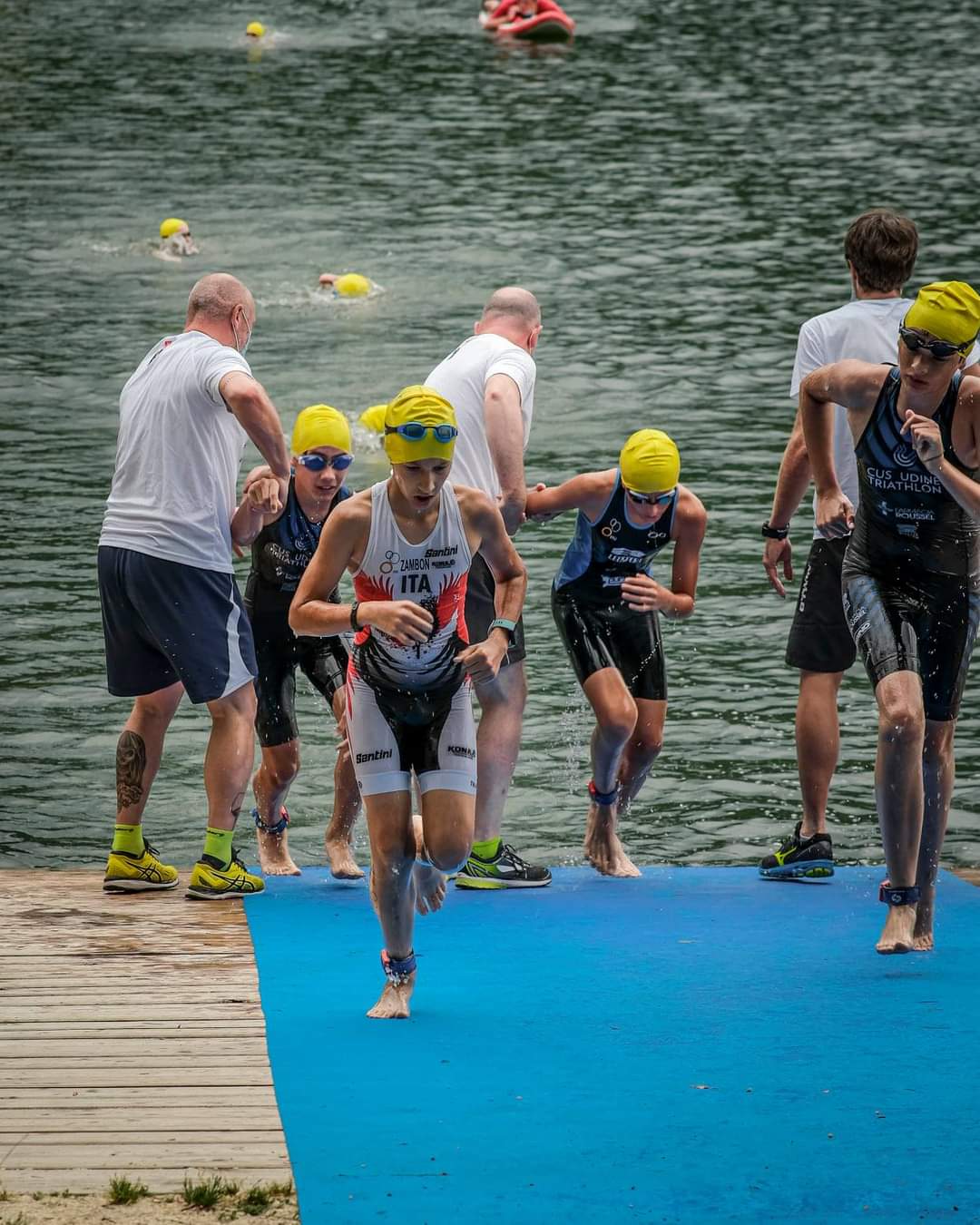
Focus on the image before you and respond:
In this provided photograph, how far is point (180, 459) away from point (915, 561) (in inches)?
113

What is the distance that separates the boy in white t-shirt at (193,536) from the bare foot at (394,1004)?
1.61 m

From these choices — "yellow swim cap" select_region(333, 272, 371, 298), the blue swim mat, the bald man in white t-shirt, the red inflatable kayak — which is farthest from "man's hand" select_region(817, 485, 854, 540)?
the red inflatable kayak

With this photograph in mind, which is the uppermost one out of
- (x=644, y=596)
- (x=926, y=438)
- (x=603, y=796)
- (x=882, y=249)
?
(x=882, y=249)

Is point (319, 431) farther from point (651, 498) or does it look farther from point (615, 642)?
point (615, 642)

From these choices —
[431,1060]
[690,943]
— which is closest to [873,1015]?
[690,943]

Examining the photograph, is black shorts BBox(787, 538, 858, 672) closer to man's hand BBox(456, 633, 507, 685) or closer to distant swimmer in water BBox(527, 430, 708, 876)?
distant swimmer in water BBox(527, 430, 708, 876)

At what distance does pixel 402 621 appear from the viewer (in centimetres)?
629

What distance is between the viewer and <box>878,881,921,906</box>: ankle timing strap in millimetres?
7434

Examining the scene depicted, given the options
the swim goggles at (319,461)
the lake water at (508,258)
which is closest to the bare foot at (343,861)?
the lake water at (508,258)

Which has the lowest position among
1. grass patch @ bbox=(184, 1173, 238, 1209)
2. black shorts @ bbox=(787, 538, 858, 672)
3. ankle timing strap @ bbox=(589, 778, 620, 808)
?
ankle timing strap @ bbox=(589, 778, 620, 808)

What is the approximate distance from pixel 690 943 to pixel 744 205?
23.7 m

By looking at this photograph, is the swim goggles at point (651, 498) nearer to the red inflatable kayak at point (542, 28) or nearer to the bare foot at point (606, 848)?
the bare foot at point (606, 848)

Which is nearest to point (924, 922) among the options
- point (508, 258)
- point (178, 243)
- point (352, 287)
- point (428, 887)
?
point (428, 887)

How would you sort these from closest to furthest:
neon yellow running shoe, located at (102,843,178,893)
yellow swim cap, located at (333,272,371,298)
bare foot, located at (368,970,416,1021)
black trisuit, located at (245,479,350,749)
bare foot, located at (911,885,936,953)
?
1. bare foot, located at (368,970,416,1021)
2. bare foot, located at (911,885,936,953)
3. neon yellow running shoe, located at (102,843,178,893)
4. black trisuit, located at (245,479,350,749)
5. yellow swim cap, located at (333,272,371,298)
